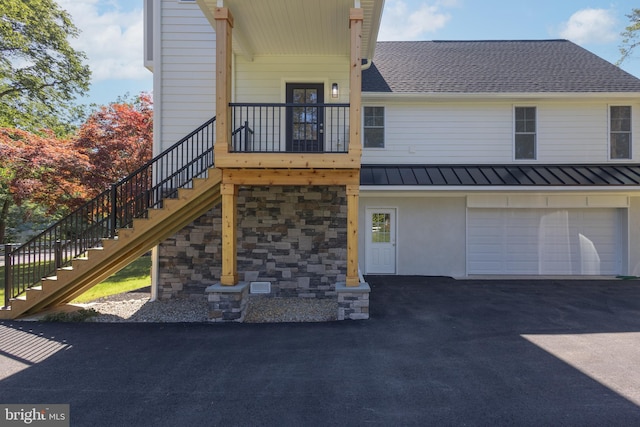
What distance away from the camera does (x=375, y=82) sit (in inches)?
405

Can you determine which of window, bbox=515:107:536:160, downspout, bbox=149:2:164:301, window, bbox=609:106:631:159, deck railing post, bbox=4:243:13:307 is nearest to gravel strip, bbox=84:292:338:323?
downspout, bbox=149:2:164:301

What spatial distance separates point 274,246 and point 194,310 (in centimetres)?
212

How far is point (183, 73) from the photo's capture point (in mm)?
7859

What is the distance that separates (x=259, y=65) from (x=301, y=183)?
11.8ft

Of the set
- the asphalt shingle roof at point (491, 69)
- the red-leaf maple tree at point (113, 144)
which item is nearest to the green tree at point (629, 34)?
the asphalt shingle roof at point (491, 69)

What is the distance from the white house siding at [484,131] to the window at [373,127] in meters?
0.15

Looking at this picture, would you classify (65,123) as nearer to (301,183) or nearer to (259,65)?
(259,65)

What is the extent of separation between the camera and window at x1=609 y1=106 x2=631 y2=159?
9922 mm

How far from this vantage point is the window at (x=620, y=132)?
992cm

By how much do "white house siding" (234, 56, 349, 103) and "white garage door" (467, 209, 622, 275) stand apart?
571 centimetres

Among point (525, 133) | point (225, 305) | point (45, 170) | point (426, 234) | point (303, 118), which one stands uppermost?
point (525, 133)

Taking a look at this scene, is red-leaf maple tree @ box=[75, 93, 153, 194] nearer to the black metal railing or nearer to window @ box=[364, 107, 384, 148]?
the black metal railing

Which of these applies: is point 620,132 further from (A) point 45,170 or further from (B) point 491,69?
(A) point 45,170

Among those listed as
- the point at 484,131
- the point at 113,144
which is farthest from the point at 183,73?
the point at 484,131
